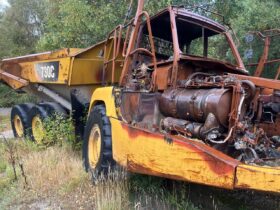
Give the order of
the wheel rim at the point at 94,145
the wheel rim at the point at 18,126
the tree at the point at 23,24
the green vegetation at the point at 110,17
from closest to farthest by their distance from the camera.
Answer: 1. the wheel rim at the point at 94,145
2. the green vegetation at the point at 110,17
3. the wheel rim at the point at 18,126
4. the tree at the point at 23,24

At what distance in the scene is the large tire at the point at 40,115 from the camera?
8.71 metres

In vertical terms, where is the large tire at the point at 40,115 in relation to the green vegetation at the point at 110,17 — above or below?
below

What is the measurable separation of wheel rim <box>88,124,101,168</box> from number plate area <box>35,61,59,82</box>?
275 centimetres

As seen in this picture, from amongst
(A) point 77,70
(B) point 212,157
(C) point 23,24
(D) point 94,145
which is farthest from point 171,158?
(C) point 23,24

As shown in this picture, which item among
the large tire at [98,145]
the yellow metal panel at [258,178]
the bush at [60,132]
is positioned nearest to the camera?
the yellow metal panel at [258,178]

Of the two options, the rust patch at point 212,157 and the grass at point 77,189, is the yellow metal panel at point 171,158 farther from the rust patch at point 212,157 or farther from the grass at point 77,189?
the grass at point 77,189

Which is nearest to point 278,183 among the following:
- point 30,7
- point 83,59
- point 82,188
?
point 82,188

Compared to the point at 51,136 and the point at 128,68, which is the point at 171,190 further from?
the point at 51,136

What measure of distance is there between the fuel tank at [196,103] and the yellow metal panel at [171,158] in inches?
19.4

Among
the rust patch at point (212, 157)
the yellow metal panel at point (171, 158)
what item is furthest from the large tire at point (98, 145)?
the rust patch at point (212, 157)

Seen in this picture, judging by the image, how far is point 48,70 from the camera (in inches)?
354

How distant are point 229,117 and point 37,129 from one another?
584 centimetres

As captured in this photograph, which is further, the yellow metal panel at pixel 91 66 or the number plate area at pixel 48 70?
the number plate area at pixel 48 70

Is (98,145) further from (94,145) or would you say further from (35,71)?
(35,71)
